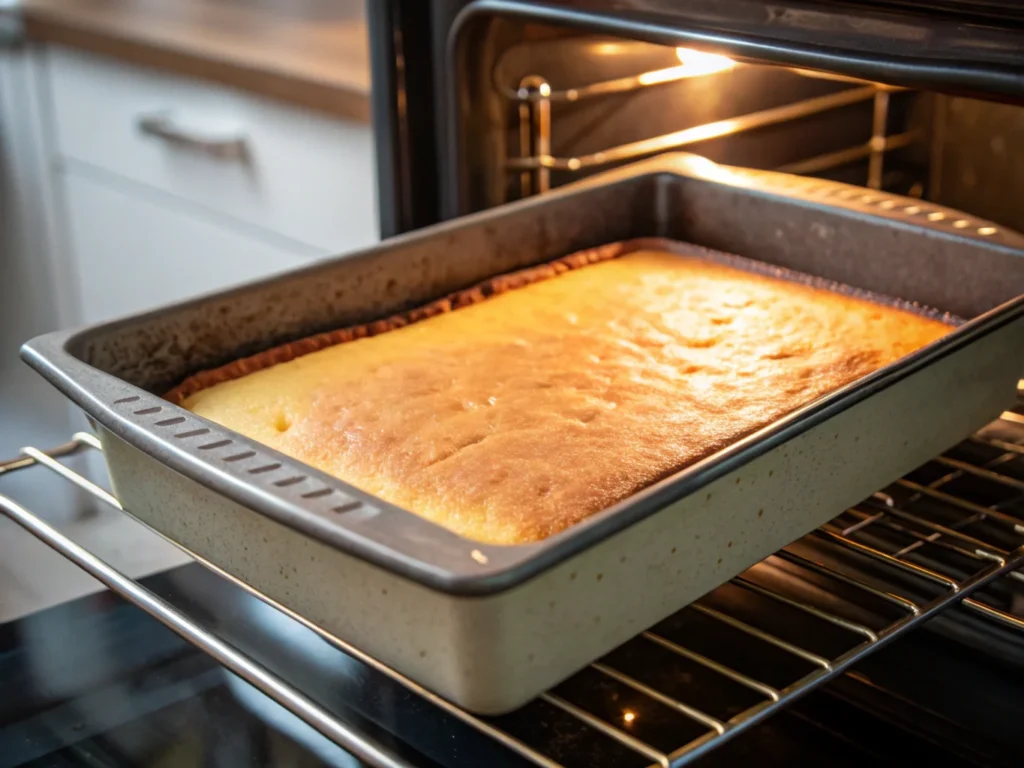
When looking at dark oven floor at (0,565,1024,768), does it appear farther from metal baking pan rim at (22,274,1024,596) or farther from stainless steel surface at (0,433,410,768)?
metal baking pan rim at (22,274,1024,596)

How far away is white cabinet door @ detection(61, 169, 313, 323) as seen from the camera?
168cm

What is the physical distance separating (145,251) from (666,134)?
1.03m

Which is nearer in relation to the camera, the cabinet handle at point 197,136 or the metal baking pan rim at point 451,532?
the metal baking pan rim at point 451,532

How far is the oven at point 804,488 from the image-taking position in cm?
64

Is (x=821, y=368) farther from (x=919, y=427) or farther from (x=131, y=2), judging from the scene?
(x=131, y=2)

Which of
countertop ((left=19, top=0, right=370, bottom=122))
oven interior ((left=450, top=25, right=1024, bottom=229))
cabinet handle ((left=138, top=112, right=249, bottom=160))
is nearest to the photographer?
oven interior ((left=450, top=25, right=1024, bottom=229))

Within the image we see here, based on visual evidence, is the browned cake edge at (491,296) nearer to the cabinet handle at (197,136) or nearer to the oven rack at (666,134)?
the oven rack at (666,134)

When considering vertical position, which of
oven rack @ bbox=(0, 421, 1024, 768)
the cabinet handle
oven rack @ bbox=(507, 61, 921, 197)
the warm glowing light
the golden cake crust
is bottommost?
oven rack @ bbox=(0, 421, 1024, 768)

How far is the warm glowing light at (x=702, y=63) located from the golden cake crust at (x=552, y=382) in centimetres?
18

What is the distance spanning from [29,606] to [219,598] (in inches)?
7.2

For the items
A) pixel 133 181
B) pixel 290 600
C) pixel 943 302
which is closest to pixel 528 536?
pixel 290 600

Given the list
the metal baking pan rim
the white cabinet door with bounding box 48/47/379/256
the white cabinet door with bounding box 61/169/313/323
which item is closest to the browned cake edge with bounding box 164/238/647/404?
the metal baking pan rim

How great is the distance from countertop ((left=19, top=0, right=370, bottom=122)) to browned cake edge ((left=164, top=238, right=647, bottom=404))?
→ 1.48ft

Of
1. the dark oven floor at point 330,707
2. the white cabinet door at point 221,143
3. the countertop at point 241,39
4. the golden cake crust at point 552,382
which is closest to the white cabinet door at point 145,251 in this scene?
the white cabinet door at point 221,143
